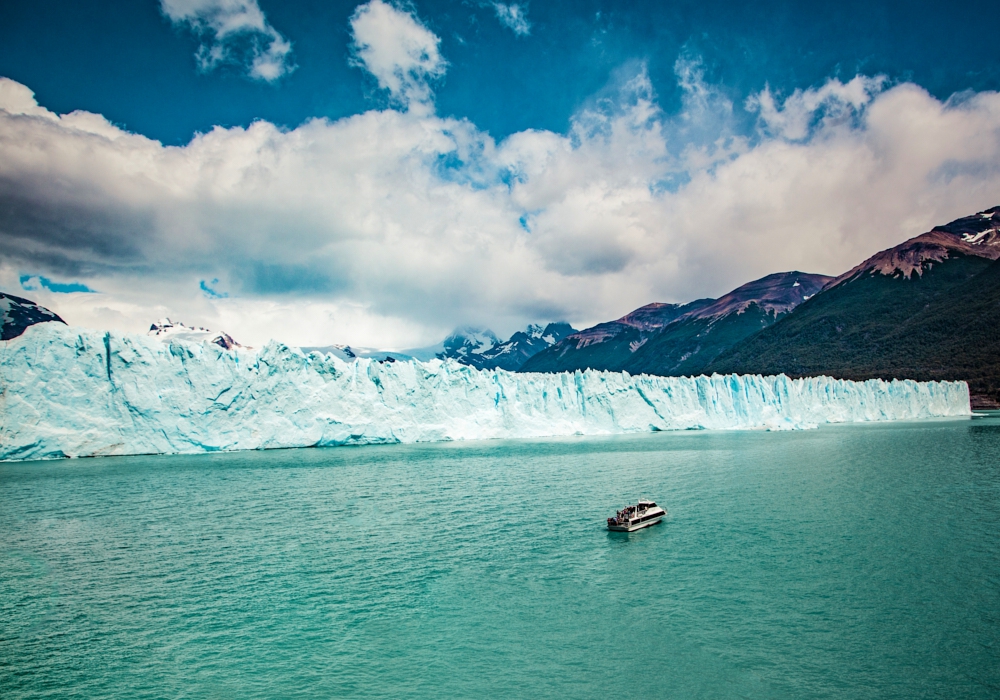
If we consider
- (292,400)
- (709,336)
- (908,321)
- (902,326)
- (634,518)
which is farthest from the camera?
(709,336)

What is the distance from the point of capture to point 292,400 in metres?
45.6

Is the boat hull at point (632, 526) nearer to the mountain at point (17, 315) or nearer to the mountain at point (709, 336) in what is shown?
the mountain at point (17, 315)

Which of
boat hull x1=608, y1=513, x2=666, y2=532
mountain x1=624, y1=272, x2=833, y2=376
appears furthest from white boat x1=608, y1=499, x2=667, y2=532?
mountain x1=624, y1=272, x2=833, y2=376

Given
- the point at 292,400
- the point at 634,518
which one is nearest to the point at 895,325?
the point at 292,400

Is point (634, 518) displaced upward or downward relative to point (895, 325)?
downward

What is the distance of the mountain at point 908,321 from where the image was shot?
298ft

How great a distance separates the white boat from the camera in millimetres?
19031

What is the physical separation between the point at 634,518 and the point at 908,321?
11680cm

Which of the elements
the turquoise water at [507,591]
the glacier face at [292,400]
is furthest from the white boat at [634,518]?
the glacier face at [292,400]

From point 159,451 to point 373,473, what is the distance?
1969cm

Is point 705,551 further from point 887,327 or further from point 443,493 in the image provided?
point 887,327

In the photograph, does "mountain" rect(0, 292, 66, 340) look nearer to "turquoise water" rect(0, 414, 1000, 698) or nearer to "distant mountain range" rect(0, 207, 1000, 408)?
"distant mountain range" rect(0, 207, 1000, 408)

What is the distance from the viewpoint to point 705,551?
54.4 feet

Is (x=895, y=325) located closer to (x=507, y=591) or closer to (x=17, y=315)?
(x=507, y=591)
